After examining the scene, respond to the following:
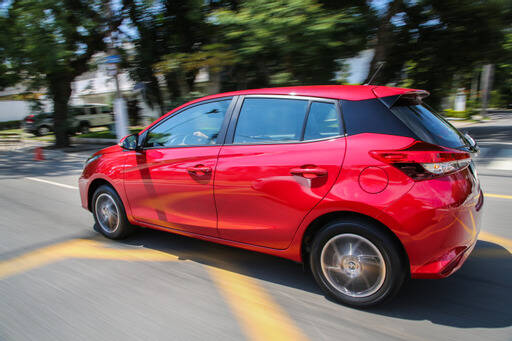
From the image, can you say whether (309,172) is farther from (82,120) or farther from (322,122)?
(82,120)

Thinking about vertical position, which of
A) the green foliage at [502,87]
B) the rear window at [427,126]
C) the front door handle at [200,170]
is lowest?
the front door handle at [200,170]

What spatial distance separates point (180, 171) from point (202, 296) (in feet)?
3.71

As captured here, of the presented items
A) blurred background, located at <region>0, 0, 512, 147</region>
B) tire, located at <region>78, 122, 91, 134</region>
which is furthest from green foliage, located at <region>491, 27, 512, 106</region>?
tire, located at <region>78, 122, 91, 134</region>

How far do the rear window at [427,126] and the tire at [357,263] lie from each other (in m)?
0.72

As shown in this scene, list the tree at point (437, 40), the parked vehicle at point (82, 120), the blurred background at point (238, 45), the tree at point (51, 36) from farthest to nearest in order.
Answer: the parked vehicle at point (82, 120) < the tree at point (51, 36) < the tree at point (437, 40) < the blurred background at point (238, 45)

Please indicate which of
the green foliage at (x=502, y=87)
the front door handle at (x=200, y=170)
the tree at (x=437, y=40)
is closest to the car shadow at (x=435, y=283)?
the front door handle at (x=200, y=170)

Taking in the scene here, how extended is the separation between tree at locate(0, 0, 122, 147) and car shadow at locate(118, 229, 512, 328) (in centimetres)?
1012

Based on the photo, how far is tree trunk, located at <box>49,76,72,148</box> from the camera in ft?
55.1

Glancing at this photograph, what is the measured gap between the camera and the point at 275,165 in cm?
315

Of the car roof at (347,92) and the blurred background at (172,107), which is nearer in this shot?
→ the blurred background at (172,107)

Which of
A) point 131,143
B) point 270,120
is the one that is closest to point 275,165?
point 270,120

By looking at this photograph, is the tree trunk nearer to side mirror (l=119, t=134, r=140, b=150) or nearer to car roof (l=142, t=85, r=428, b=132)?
side mirror (l=119, t=134, r=140, b=150)

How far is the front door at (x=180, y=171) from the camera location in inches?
142

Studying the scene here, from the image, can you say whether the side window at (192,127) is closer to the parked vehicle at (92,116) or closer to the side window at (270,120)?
the side window at (270,120)
